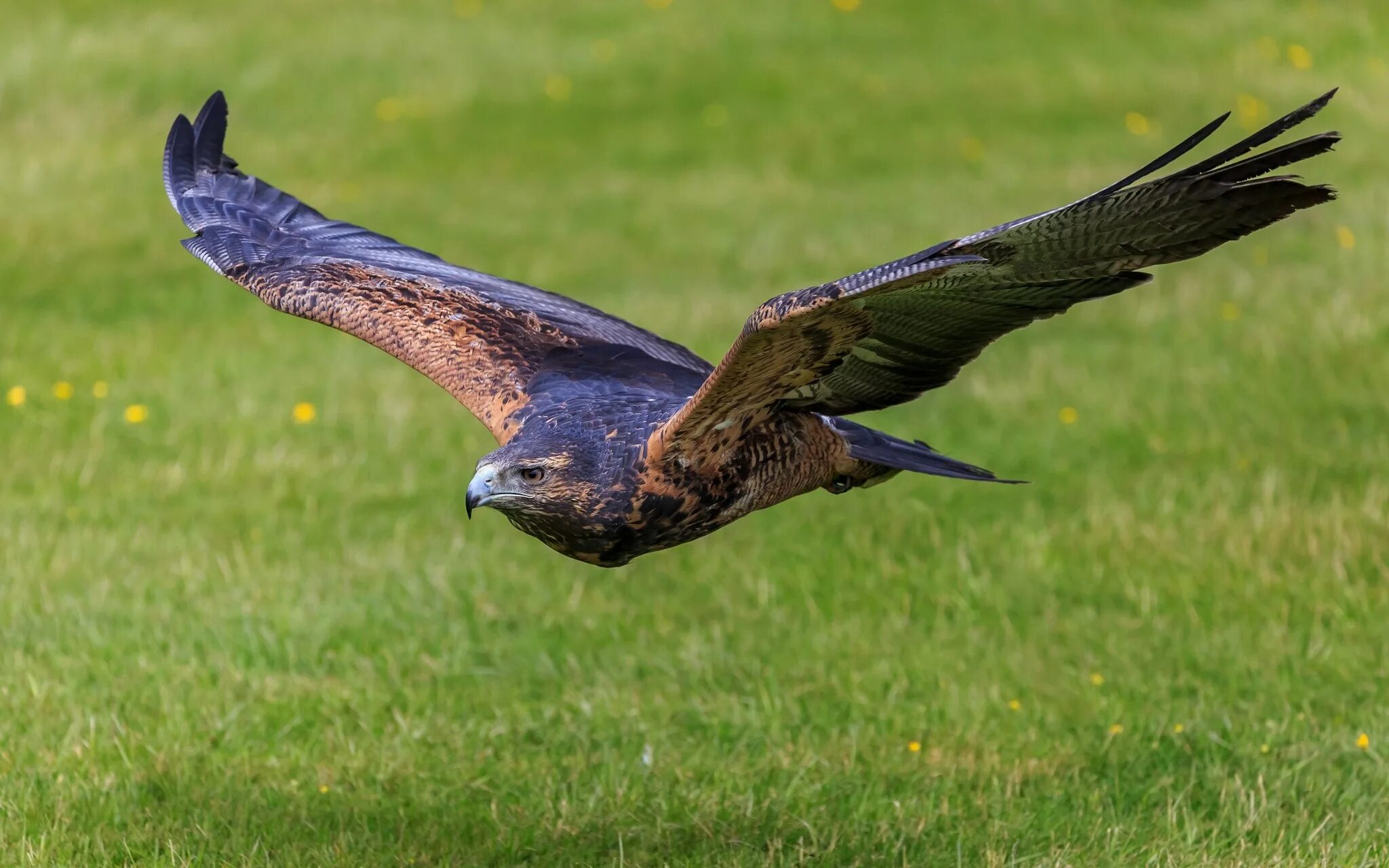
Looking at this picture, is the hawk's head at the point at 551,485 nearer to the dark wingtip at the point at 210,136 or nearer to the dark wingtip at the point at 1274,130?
the dark wingtip at the point at 1274,130

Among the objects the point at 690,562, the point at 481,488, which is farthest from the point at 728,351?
the point at 690,562

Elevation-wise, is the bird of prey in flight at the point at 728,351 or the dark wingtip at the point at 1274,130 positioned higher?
the dark wingtip at the point at 1274,130

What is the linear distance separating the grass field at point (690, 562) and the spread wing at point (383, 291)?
1.39m

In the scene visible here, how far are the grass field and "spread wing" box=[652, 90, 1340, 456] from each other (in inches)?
59.1

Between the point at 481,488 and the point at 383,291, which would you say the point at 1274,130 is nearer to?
the point at 481,488

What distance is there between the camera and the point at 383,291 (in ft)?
19.1

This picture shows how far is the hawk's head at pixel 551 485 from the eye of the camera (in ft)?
15.4

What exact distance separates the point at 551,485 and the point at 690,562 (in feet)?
10.2

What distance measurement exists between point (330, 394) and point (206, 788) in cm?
417

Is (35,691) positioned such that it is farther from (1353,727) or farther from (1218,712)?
(1353,727)

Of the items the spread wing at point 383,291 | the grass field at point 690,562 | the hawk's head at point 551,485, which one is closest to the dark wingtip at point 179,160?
the spread wing at point 383,291

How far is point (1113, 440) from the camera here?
8.73m

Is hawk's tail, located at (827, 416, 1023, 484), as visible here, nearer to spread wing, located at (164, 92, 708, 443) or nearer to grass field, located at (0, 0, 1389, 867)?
spread wing, located at (164, 92, 708, 443)

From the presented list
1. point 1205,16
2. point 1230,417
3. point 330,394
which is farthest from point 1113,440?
point 1205,16
